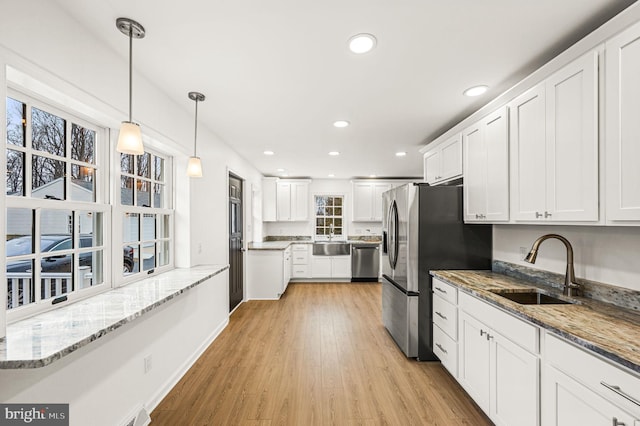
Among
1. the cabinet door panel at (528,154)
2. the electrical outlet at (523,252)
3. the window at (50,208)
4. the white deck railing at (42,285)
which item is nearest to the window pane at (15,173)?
the window at (50,208)

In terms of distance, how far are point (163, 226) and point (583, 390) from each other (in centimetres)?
317

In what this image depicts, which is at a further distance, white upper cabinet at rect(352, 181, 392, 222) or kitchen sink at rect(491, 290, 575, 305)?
white upper cabinet at rect(352, 181, 392, 222)

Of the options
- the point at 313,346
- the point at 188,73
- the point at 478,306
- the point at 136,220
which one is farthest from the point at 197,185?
the point at 478,306

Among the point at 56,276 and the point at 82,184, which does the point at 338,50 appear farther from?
the point at 56,276

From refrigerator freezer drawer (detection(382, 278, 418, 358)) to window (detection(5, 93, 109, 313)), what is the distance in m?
2.58

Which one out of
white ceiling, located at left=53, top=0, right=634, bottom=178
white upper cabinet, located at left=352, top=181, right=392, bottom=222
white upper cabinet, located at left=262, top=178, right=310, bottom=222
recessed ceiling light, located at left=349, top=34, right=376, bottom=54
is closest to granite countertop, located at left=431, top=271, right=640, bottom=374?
white ceiling, located at left=53, top=0, right=634, bottom=178

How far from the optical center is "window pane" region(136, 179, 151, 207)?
93.2 inches

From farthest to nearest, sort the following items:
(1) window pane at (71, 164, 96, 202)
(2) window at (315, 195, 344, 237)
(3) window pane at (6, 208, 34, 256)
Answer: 1. (2) window at (315, 195, 344, 237)
2. (1) window pane at (71, 164, 96, 202)
3. (3) window pane at (6, 208, 34, 256)

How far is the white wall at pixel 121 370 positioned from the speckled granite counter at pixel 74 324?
143 mm

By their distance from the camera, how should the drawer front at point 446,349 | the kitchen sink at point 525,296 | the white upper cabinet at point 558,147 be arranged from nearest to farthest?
the white upper cabinet at point 558,147 < the kitchen sink at point 525,296 < the drawer front at point 446,349

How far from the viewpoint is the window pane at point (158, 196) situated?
2652 mm

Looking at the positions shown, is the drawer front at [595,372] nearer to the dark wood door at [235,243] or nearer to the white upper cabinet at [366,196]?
the dark wood door at [235,243]

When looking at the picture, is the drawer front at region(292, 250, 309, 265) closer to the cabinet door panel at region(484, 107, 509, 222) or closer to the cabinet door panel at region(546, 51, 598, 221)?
the cabinet door panel at region(484, 107, 509, 222)

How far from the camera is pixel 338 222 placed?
23.6 feet
